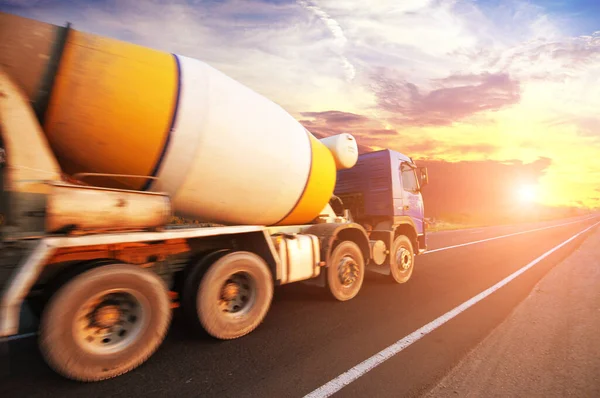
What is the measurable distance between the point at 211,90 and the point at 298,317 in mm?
3079

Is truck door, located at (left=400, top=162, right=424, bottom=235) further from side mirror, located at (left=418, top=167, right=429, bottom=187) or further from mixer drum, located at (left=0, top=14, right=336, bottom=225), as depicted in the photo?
mixer drum, located at (left=0, top=14, right=336, bottom=225)

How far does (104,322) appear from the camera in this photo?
292cm

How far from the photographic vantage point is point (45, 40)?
2.91 m

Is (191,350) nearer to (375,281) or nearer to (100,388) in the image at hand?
(100,388)

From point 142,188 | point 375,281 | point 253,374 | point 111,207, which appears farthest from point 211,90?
point 375,281

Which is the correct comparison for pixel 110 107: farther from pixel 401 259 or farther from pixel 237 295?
pixel 401 259

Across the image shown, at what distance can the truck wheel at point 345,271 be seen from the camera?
5168 mm

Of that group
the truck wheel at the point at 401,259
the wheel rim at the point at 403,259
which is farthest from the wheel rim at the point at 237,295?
the wheel rim at the point at 403,259

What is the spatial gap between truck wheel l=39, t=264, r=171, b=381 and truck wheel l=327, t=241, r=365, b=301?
2.66 metres

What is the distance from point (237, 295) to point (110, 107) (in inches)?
95.3

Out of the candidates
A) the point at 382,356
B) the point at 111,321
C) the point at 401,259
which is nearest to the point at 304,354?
the point at 382,356

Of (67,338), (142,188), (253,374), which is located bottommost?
(253,374)

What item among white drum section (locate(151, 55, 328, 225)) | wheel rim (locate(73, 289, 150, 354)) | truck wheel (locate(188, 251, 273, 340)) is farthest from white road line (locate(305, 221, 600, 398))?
white drum section (locate(151, 55, 328, 225))

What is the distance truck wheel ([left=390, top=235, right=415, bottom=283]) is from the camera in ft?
21.3
